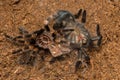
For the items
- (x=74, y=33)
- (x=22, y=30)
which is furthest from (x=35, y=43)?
(x=74, y=33)

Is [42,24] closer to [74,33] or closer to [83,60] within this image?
[74,33]

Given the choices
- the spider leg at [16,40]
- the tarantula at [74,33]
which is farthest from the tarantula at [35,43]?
the tarantula at [74,33]

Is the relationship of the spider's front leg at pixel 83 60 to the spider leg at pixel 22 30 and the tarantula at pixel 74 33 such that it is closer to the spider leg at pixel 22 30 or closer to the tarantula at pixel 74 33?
the tarantula at pixel 74 33

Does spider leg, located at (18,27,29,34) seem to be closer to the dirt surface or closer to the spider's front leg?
the dirt surface

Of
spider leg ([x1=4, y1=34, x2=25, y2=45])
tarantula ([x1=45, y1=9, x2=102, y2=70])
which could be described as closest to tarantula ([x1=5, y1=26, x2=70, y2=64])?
spider leg ([x1=4, y1=34, x2=25, y2=45])

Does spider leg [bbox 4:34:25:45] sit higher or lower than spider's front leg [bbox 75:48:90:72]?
higher
